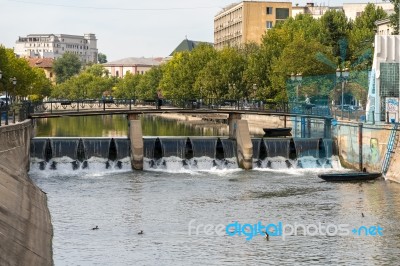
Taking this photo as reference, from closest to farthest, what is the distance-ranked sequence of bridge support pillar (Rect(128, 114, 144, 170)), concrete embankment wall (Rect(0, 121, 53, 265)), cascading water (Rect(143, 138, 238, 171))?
concrete embankment wall (Rect(0, 121, 53, 265))
bridge support pillar (Rect(128, 114, 144, 170))
cascading water (Rect(143, 138, 238, 171))

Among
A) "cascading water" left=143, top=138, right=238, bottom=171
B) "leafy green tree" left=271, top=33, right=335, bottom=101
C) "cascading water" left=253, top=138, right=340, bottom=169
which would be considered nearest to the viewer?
"cascading water" left=143, top=138, right=238, bottom=171

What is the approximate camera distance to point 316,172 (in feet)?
250

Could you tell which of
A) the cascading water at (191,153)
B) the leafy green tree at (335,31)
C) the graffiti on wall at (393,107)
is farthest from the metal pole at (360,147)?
the leafy green tree at (335,31)

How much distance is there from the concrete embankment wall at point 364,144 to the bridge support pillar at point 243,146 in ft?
25.5

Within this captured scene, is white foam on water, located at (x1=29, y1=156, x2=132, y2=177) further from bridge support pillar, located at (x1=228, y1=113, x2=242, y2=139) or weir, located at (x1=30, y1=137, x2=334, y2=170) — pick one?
bridge support pillar, located at (x1=228, y1=113, x2=242, y2=139)

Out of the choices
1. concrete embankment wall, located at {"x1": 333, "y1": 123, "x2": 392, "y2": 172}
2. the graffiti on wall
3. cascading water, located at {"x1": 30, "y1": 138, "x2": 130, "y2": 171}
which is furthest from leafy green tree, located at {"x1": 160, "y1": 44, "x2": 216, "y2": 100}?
the graffiti on wall

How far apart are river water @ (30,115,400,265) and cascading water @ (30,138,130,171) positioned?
3388 mm

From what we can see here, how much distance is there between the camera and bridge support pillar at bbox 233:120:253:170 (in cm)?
7888

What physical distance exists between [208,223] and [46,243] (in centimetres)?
1032

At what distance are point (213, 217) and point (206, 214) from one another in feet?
3.06

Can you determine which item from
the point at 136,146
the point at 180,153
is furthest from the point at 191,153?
the point at 136,146

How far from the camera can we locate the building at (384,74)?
75750mm

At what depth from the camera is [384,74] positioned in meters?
76.1

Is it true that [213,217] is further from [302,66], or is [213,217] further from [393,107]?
[302,66]
